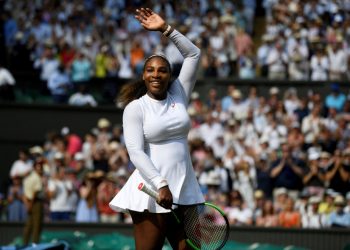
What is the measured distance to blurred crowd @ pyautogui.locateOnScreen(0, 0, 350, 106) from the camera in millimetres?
19906

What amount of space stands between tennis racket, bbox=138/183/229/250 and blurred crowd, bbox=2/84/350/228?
345 inches

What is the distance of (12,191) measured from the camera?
17141 mm

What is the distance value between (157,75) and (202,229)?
991 mm

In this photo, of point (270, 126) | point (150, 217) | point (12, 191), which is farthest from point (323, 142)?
point (150, 217)

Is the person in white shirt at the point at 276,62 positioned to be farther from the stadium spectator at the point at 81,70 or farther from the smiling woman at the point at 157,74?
the smiling woman at the point at 157,74

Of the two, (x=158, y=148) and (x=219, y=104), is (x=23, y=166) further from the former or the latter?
(x=158, y=148)

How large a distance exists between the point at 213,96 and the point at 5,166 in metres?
4.13

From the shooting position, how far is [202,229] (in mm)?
6652

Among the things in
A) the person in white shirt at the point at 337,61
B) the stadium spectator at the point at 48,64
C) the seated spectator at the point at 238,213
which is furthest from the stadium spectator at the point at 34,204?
the person in white shirt at the point at 337,61

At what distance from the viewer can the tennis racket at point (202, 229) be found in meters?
6.65

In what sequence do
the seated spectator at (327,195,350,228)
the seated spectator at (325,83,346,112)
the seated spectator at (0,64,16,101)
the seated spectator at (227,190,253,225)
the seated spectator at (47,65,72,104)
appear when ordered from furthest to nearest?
1. the seated spectator at (47,65,72,104)
2. the seated spectator at (0,64,16,101)
3. the seated spectator at (325,83,346,112)
4. the seated spectator at (227,190,253,225)
5. the seated spectator at (327,195,350,228)

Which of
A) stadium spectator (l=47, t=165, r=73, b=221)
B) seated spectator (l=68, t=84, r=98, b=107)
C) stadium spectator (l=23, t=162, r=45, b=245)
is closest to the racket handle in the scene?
stadium spectator (l=23, t=162, r=45, b=245)

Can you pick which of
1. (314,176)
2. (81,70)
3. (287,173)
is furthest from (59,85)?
(314,176)

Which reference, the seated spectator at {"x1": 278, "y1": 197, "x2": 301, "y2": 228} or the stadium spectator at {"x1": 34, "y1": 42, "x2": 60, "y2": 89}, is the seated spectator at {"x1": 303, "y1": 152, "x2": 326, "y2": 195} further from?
the stadium spectator at {"x1": 34, "y1": 42, "x2": 60, "y2": 89}
